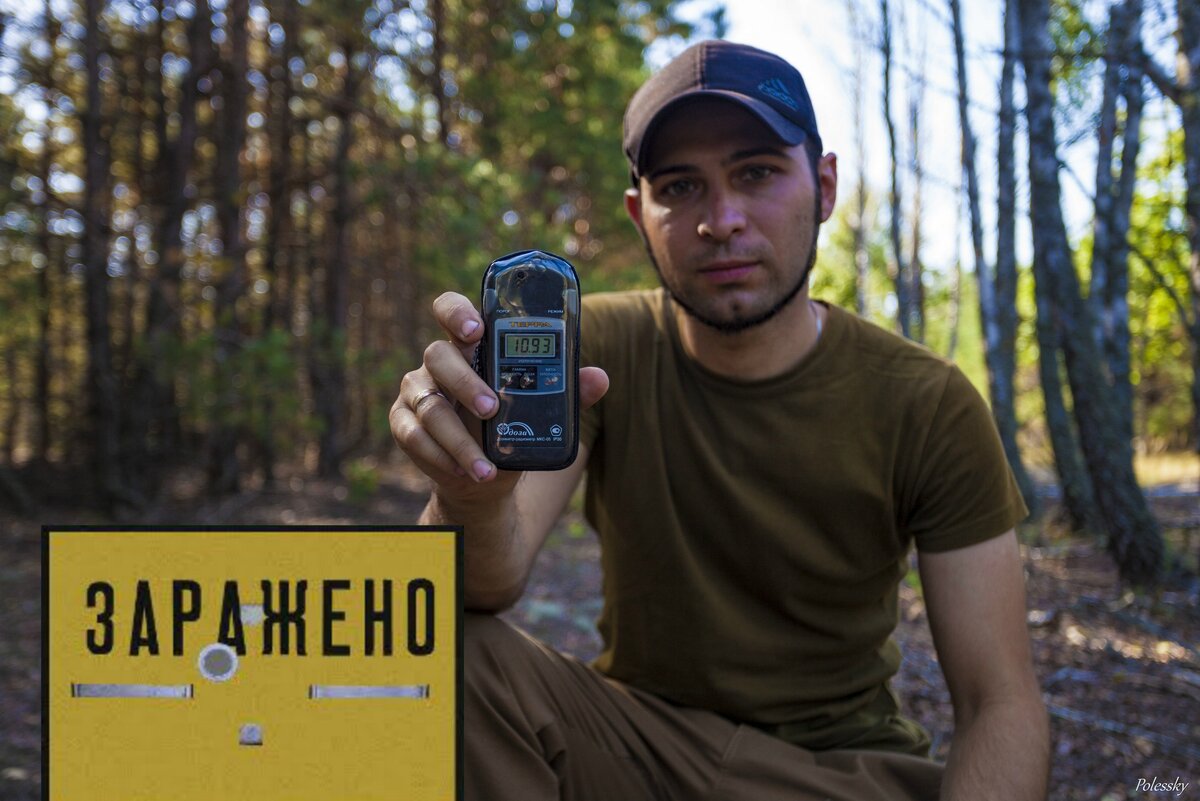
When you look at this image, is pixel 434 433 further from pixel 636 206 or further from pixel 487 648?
pixel 636 206

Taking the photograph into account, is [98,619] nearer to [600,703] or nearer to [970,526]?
[600,703]

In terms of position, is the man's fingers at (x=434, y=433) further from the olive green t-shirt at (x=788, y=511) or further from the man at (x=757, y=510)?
the olive green t-shirt at (x=788, y=511)

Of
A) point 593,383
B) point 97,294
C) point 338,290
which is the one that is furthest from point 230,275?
point 593,383

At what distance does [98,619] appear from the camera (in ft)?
3.89

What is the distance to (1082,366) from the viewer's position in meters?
4.82

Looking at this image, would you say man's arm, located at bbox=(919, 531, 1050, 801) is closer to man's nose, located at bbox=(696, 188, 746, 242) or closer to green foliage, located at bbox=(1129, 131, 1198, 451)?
man's nose, located at bbox=(696, 188, 746, 242)

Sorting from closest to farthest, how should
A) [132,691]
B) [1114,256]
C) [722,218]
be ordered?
[132,691] < [722,218] < [1114,256]

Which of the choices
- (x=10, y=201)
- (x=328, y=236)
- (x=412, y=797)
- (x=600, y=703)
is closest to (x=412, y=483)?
(x=328, y=236)

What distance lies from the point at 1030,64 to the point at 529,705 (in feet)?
14.9

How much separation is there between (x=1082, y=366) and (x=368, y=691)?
15.3ft

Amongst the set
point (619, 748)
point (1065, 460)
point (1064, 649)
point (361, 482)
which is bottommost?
point (1064, 649)

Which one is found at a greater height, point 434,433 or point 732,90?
point 732,90

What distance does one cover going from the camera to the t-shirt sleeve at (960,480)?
6.12 ft

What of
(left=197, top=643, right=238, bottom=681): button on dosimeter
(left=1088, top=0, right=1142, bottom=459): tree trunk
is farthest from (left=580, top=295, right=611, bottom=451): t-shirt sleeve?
(left=1088, top=0, right=1142, bottom=459): tree trunk
